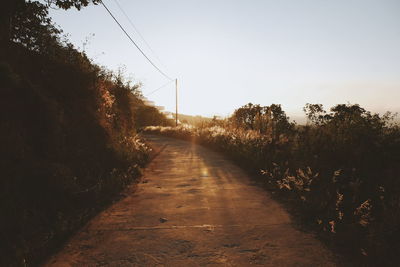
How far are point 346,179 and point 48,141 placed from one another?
669cm

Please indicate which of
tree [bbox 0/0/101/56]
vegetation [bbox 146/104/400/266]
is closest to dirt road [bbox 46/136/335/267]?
vegetation [bbox 146/104/400/266]

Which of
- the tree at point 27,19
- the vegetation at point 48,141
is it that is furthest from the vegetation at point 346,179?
the tree at point 27,19

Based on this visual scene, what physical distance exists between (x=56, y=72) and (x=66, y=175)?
12.4 feet

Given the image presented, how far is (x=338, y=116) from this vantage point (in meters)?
7.80

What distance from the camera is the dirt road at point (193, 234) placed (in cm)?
328

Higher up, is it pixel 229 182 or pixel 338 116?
pixel 338 116

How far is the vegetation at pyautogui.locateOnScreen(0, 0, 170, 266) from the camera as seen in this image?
13.1ft

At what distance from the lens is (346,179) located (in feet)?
18.3

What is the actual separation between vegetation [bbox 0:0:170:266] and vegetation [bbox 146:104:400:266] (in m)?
4.08

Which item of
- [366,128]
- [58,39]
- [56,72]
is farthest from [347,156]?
[58,39]

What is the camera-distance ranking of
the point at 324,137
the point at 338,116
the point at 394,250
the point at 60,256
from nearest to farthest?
the point at 394,250
the point at 60,256
the point at 324,137
the point at 338,116

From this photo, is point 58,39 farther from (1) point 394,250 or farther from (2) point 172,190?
(1) point 394,250

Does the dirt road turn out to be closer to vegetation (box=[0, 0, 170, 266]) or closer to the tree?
vegetation (box=[0, 0, 170, 266])

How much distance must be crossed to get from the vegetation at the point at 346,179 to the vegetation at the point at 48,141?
13.4 ft
